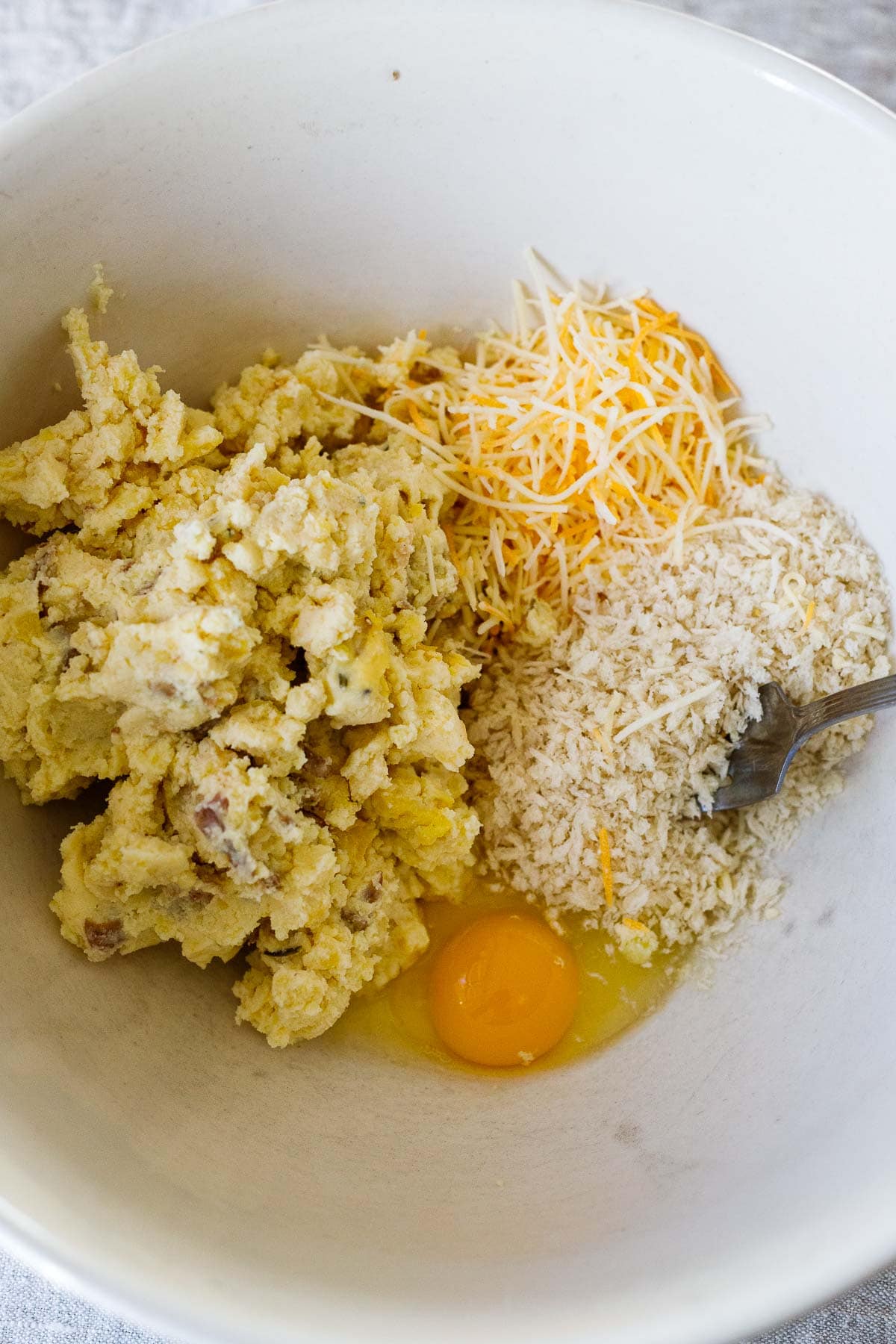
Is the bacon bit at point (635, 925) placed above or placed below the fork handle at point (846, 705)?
below

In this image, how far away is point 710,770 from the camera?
181 centimetres

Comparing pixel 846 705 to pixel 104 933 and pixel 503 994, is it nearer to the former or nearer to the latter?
pixel 503 994

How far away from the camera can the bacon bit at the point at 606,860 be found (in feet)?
5.75

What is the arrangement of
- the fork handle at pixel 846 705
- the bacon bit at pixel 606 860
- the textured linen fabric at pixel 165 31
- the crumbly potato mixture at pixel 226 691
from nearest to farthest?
the crumbly potato mixture at pixel 226 691
the fork handle at pixel 846 705
the bacon bit at pixel 606 860
the textured linen fabric at pixel 165 31

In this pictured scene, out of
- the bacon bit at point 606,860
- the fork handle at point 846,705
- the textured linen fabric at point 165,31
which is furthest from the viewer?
the textured linen fabric at point 165,31

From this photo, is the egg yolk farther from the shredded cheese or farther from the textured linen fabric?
the textured linen fabric

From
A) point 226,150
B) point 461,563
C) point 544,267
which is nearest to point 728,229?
point 544,267

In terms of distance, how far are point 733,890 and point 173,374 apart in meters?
1.27

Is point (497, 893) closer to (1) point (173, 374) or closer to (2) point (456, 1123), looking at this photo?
(2) point (456, 1123)

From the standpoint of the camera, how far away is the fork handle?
1.61 metres

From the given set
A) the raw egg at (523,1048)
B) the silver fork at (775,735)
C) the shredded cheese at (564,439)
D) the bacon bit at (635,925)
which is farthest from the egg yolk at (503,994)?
the shredded cheese at (564,439)

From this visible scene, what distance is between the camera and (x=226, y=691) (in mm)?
1465

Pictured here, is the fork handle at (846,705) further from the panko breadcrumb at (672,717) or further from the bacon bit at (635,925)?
the bacon bit at (635,925)

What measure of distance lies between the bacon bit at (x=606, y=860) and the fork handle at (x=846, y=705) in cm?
34
